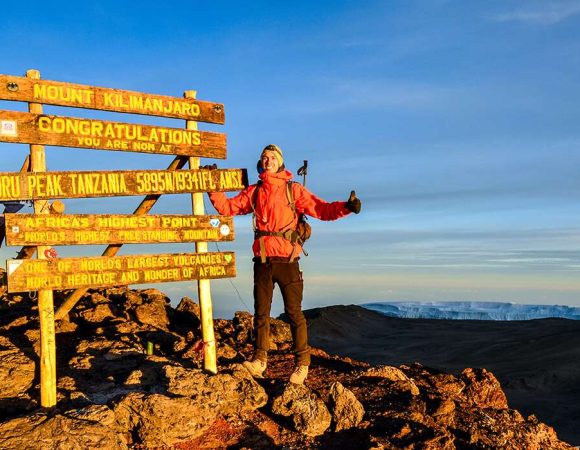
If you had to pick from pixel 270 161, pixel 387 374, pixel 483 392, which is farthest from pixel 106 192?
pixel 483 392

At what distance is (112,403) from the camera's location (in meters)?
6.49

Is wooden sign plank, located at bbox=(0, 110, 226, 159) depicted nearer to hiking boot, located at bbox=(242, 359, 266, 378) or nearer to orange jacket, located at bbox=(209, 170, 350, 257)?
orange jacket, located at bbox=(209, 170, 350, 257)

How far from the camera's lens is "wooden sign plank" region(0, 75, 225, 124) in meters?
7.02

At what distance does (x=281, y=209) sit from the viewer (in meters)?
7.79

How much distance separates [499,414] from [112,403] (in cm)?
527

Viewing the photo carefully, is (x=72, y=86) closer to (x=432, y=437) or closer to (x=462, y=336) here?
(x=432, y=437)

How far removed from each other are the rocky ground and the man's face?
2.67 m

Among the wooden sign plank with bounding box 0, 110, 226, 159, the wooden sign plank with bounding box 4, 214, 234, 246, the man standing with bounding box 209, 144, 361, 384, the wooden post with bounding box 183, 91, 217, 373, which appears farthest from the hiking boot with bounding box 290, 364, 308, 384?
the wooden sign plank with bounding box 0, 110, 226, 159

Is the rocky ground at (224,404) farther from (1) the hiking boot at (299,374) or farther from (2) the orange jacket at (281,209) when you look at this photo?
(2) the orange jacket at (281,209)

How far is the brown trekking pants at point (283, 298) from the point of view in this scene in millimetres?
7746

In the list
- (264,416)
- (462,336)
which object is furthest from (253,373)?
(462,336)

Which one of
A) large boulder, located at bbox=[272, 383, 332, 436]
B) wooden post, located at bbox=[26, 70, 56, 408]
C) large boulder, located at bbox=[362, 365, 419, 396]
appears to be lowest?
large boulder, located at bbox=[362, 365, 419, 396]

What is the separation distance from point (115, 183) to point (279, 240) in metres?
2.23

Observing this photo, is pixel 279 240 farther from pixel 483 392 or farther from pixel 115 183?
pixel 483 392
